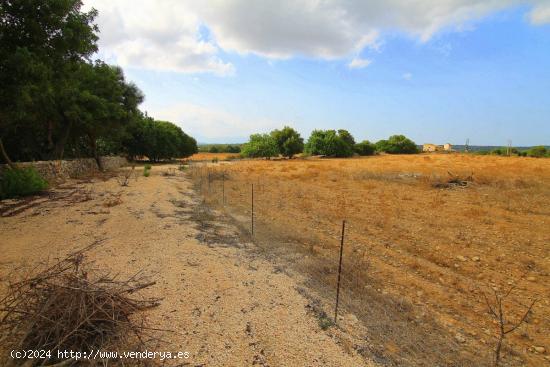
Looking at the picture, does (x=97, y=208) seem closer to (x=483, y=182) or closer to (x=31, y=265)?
(x=31, y=265)

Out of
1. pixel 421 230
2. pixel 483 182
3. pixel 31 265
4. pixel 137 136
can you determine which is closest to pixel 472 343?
pixel 421 230

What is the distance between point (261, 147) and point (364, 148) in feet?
68.9

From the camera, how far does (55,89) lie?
37.9 ft

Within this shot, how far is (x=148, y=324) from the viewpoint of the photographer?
3488 mm

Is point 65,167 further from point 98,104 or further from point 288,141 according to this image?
point 288,141

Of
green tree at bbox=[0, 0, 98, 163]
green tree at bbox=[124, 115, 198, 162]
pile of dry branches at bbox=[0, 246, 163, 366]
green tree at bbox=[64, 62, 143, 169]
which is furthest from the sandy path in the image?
green tree at bbox=[124, 115, 198, 162]

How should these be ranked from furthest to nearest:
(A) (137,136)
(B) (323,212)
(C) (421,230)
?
(A) (137,136), (B) (323,212), (C) (421,230)

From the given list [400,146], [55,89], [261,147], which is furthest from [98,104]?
[400,146]

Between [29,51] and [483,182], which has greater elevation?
[29,51]

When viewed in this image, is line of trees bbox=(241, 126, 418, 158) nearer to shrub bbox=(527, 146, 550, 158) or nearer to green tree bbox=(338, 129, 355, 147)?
green tree bbox=(338, 129, 355, 147)

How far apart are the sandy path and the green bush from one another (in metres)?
2.35

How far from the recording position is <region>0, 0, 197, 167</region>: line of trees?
8359 millimetres

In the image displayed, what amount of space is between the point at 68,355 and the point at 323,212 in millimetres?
8834

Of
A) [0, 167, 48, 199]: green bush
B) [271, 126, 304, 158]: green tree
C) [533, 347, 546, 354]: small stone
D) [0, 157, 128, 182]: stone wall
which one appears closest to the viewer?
[533, 347, 546, 354]: small stone
